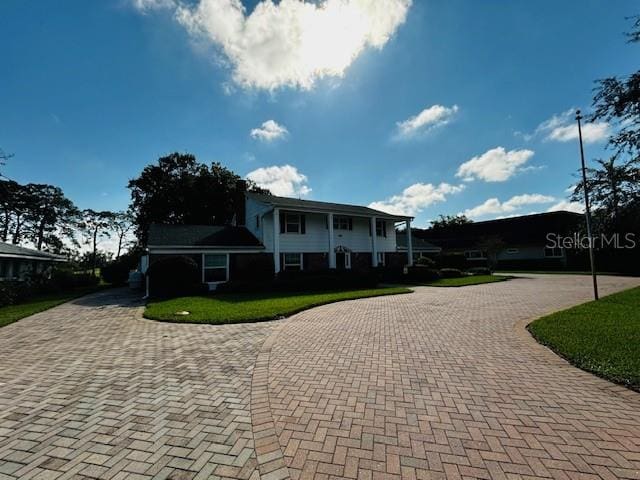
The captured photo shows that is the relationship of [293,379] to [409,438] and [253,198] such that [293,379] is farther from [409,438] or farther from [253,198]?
[253,198]

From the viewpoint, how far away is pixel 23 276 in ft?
69.9

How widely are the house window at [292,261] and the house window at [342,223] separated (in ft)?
13.0

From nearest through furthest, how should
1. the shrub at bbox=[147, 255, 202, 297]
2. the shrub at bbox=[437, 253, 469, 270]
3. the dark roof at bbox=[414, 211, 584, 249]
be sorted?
the shrub at bbox=[147, 255, 202, 297]
the shrub at bbox=[437, 253, 469, 270]
the dark roof at bbox=[414, 211, 584, 249]

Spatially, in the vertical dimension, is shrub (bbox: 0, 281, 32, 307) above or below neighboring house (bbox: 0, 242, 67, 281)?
below

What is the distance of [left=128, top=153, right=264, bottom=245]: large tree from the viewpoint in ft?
114

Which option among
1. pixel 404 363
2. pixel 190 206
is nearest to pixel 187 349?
pixel 404 363

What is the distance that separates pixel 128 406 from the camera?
382cm

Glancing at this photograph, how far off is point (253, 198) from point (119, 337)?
1696 cm

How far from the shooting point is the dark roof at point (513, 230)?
3300cm

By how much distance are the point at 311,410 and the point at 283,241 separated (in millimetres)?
17311

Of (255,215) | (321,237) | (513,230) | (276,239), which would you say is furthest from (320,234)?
(513,230)

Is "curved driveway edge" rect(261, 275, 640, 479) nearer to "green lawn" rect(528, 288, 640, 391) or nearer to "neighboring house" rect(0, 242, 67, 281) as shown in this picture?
"green lawn" rect(528, 288, 640, 391)

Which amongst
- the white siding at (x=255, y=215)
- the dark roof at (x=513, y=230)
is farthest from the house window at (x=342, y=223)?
the dark roof at (x=513, y=230)

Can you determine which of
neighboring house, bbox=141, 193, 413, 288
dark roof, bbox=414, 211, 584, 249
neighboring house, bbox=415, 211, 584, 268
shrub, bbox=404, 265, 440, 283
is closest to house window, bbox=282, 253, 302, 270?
neighboring house, bbox=141, 193, 413, 288
